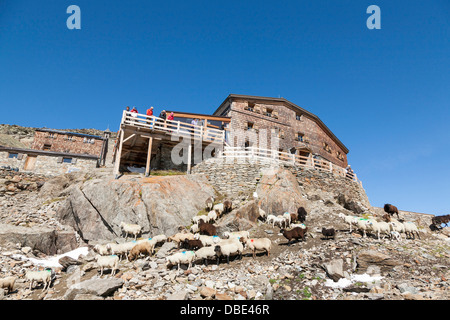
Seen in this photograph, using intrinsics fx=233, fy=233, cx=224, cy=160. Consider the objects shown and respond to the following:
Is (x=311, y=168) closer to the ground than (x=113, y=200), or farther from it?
farther from it

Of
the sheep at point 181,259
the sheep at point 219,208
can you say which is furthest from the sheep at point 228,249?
the sheep at point 219,208

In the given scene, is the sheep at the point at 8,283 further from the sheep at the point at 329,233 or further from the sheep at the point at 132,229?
the sheep at the point at 329,233

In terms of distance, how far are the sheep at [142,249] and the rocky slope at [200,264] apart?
0.60m

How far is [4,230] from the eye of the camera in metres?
14.9

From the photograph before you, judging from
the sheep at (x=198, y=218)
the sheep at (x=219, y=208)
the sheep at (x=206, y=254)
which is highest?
the sheep at (x=219, y=208)

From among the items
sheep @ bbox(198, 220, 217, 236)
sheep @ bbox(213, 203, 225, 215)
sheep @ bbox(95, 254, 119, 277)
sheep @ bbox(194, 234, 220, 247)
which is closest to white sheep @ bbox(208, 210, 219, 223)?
sheep @ bbox(213, 203, 225, 215)

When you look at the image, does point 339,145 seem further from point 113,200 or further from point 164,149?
point 113,200

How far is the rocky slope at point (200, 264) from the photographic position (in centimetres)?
857

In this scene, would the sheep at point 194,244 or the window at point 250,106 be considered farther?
the window at point 250,106

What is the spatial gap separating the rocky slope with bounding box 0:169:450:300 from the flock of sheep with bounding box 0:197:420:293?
48 centimetres

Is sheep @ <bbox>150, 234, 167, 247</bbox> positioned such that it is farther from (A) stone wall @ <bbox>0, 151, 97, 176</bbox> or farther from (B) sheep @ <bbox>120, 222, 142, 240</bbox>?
(A) stone wall @ <bbox>0, 151, 97, 176</bbox>

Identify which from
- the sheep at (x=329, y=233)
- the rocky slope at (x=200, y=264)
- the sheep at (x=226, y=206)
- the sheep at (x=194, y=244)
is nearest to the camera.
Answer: the rocky slope at (x=200, y=264)

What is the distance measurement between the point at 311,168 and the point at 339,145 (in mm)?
24938
